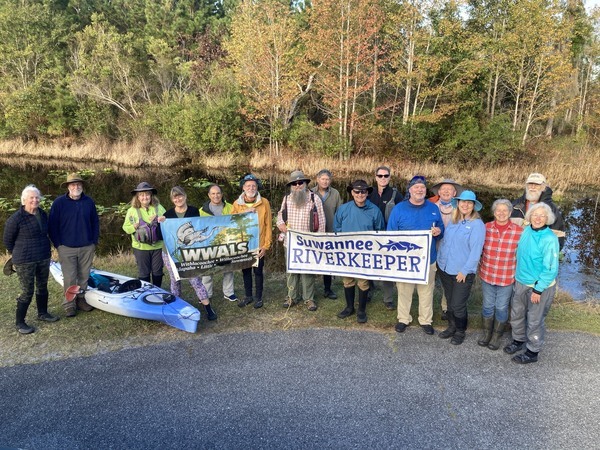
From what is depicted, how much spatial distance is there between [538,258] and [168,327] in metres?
5.18

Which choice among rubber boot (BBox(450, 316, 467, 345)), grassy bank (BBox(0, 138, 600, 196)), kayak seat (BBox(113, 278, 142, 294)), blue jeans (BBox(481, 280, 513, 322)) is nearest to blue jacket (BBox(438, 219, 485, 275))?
blue jeans (BBox(481, 280, 513, 322))

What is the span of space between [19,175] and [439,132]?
25656mm

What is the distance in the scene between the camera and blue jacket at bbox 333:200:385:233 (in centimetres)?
618

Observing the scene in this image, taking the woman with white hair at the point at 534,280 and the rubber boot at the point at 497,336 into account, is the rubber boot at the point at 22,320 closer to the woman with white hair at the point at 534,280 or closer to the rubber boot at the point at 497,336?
the rubber boot at the point at 497,336

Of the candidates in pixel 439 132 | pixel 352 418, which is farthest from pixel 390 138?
pixel 352 418

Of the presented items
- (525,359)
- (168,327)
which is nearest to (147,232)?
(168,327)

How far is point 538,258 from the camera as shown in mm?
4898

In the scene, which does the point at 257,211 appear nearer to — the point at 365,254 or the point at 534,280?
the point at 365,254

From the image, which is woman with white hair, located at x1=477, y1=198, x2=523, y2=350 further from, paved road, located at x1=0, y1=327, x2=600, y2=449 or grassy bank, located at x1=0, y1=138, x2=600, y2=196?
grassy bank, located at x1=0, y1=138, x2=600, y2=196

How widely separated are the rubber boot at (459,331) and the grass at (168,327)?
0.44 m

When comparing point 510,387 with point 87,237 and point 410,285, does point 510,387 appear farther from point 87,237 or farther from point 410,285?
point 87,237

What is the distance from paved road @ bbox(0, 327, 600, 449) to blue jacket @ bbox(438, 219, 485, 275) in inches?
44.2

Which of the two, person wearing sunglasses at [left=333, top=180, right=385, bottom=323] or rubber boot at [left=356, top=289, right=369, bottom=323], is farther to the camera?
rubber boot at [left=356, top=289, right=369, bottom=323]

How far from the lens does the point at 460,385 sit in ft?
15.6
